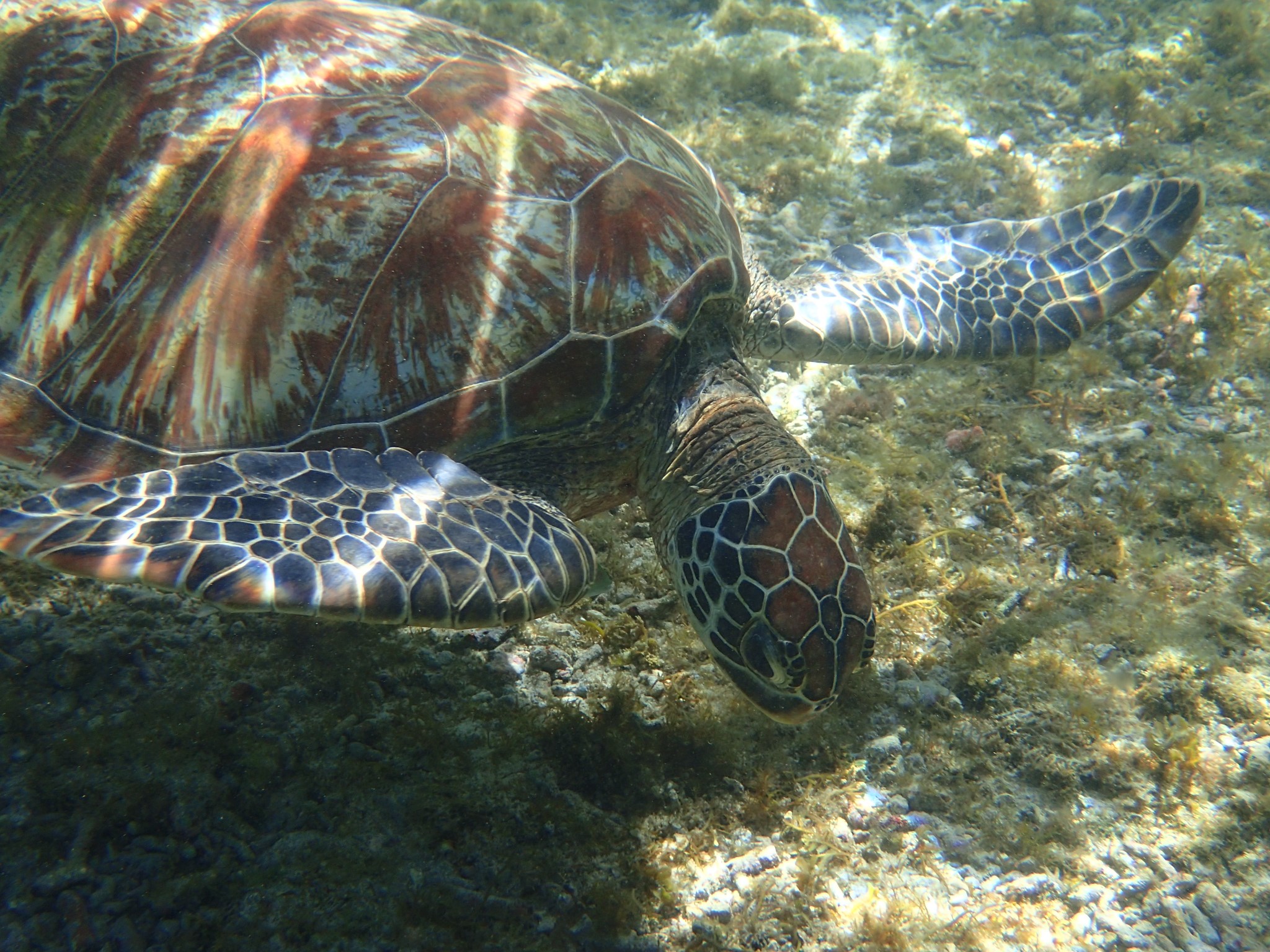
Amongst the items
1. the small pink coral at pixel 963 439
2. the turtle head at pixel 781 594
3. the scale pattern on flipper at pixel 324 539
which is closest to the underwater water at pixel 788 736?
the small pink coral at pixel 963 439

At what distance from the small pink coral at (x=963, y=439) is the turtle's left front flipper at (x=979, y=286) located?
0.40 meters

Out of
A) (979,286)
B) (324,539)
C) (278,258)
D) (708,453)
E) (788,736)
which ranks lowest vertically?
(788,736)

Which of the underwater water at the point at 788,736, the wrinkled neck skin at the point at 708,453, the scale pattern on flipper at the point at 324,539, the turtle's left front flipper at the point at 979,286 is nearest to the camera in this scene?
the scale pattern on flipper at the point at 324,539

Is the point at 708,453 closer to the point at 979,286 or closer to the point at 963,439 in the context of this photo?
the point at 963,439

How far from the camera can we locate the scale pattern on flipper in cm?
141

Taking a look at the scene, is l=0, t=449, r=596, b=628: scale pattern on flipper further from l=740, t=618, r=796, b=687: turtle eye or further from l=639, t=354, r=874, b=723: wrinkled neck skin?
l=740, t=618, r=796, b=687: turtle eye

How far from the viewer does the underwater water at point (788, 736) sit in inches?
64.8

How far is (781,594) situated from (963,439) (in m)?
1.72

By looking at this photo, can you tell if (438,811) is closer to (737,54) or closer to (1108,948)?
(1108,948)

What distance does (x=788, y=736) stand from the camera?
2.16 metres

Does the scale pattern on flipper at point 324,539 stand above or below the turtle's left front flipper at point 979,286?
below

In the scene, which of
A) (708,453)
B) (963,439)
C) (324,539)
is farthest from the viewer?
(963,439)

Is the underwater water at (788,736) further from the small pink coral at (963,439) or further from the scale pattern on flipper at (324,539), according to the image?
the scale pattern on flipper at (324,539)

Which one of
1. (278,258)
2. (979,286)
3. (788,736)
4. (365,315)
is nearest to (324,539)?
(365,315)
